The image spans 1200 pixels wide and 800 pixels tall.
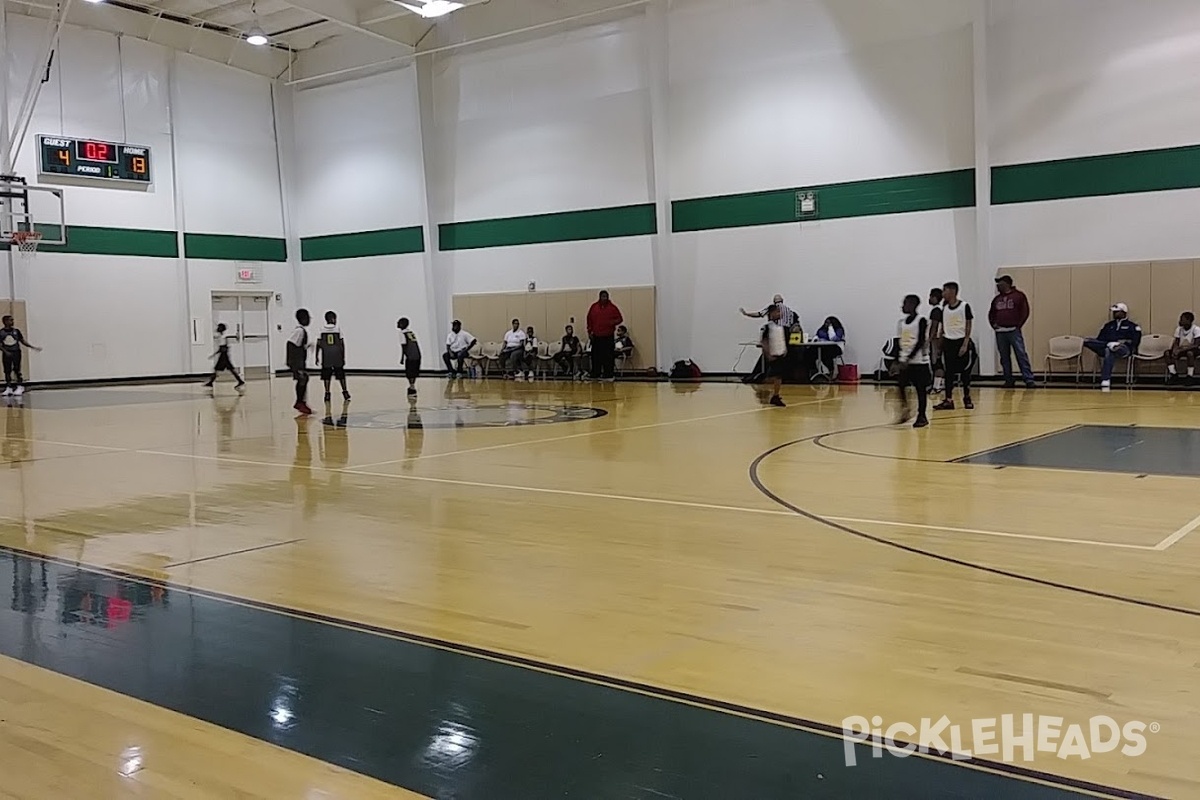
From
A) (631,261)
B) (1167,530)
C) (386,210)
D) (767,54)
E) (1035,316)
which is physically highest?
(767,54)

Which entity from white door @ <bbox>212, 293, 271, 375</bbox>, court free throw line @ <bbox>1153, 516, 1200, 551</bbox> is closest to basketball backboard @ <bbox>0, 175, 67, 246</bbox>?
white door @ <bbox>212, 293, 271, 375</bbox>

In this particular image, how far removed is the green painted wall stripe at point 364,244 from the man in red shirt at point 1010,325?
45.5 feet

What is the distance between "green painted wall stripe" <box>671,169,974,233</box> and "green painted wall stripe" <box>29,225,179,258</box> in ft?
40.8

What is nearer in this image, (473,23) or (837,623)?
(837,623)

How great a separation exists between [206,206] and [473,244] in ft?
22.9

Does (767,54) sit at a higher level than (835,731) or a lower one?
higher

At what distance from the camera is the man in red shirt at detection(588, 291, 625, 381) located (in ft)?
67.9

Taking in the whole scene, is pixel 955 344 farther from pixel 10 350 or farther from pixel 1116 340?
pixel 10 350

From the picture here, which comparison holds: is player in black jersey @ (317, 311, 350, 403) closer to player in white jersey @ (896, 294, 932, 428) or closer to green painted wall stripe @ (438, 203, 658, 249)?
green painted wall stripe @ (438, 203, 658, 249)

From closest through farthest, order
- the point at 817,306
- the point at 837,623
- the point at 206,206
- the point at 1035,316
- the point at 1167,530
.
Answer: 1. the point at 837,623
2. the point at 1167,530
3. the point at 1035,316
4. the point at 817,306
5. the point at 206,206

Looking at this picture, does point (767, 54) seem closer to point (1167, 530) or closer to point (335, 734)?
point (1167, 530)

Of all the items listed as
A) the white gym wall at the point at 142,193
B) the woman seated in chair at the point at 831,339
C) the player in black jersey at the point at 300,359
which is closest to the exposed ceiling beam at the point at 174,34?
the white gym wall at the point at 142,193

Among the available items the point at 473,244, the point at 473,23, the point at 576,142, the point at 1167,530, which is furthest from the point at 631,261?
the point at 1167,530

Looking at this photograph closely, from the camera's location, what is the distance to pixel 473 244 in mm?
24562
